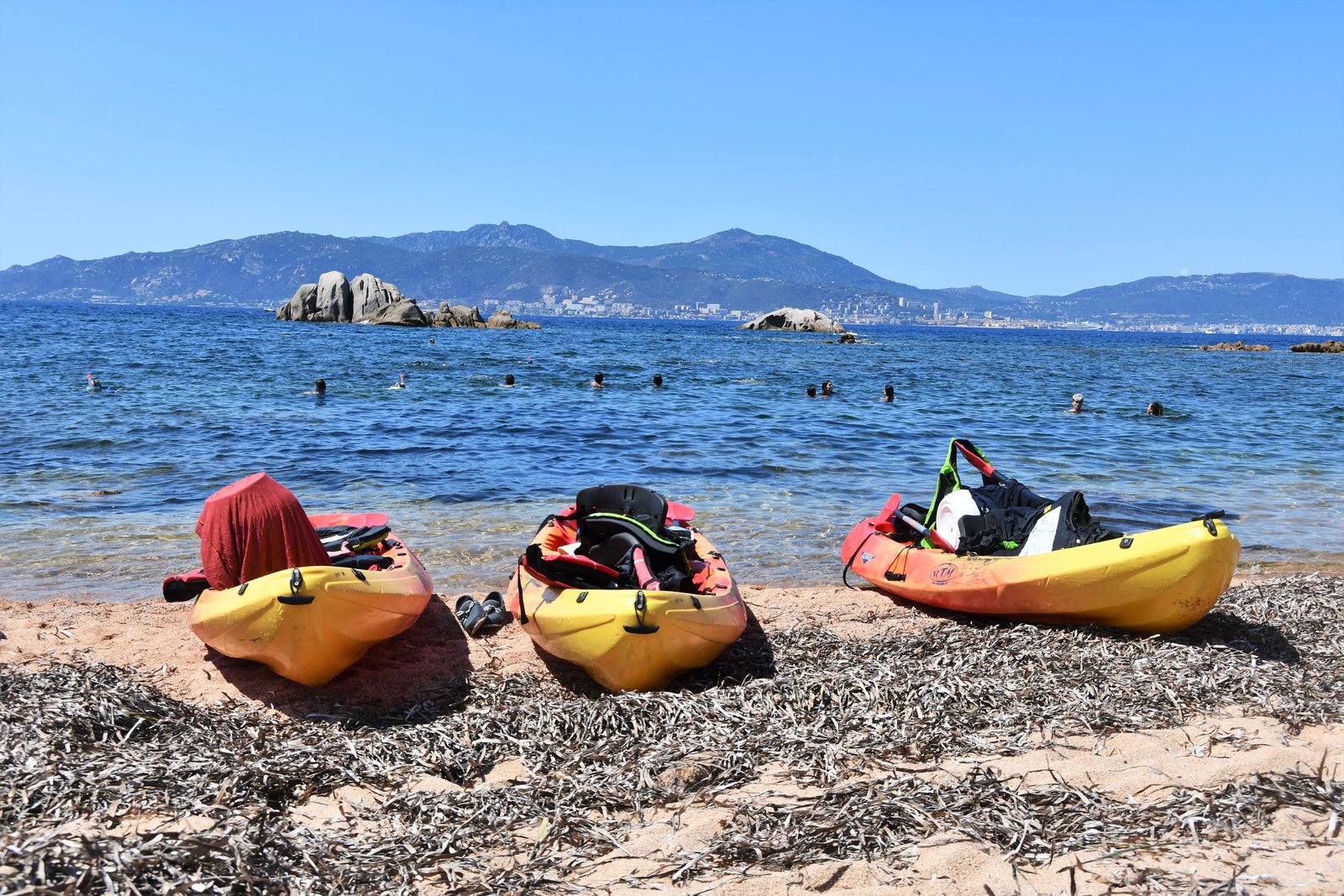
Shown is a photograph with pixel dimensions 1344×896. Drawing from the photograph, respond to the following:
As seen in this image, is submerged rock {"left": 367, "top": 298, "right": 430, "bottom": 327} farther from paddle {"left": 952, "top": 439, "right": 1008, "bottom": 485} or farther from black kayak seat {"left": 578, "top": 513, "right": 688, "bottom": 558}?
black kayak seat {"left": 578, "top": 513, "right": 688, "bottom": 558}

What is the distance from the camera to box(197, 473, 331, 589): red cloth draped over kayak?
5.26 meters

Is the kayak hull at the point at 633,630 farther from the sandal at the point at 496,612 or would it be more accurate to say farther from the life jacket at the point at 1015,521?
the life jacket at the point at 1015,521

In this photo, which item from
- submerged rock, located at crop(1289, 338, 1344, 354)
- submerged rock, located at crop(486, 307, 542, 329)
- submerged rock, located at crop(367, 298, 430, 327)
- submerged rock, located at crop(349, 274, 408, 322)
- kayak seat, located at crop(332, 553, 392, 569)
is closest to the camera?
kayak seat, located at crop(332, 553, 392, 569)

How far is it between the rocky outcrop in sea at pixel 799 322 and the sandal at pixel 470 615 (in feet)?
246

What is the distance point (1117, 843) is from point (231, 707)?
4.63 metres

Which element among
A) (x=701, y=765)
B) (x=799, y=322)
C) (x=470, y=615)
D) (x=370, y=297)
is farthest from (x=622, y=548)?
(x=799, y=322)

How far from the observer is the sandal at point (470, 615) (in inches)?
249

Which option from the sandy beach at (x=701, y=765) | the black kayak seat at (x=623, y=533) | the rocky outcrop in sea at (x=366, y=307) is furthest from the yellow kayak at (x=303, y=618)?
the rocky outcrop in sea at (x=366, y=307)

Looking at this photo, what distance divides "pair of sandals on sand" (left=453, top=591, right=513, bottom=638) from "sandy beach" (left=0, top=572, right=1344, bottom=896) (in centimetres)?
14

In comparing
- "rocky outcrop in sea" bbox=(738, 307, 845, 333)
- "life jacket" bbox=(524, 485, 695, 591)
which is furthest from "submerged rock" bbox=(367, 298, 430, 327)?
"life jacket" bbox=(524, 485, 695, 591)

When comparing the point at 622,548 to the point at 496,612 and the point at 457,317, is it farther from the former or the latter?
the point at 457,317

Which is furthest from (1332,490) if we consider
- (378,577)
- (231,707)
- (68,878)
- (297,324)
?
(297,324)

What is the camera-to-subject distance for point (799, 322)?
269ft

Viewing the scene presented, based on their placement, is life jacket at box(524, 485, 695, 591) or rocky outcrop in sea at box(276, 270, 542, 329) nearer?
life jacket at box(524, 485, 695, 591)
